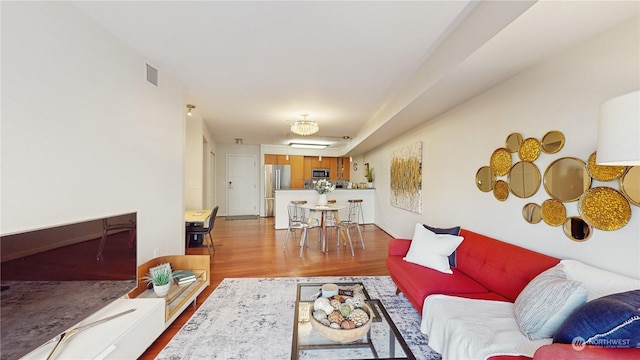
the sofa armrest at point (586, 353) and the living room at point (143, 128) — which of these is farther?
the living room at point (143, 128)

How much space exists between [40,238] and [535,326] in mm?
2710

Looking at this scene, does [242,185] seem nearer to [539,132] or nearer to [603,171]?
[539,132]

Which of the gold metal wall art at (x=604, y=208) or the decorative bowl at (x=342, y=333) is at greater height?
the gold metal wall art at (x=604, y=208)

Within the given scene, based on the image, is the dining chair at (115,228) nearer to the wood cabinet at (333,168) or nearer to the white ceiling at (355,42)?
the white ceiling at (355,42)

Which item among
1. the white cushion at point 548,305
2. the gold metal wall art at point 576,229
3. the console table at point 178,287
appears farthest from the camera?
the console table at point 178,287

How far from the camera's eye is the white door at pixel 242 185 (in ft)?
27.0

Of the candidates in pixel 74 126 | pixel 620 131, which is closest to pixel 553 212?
pixel 620 131

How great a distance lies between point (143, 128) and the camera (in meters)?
2.49

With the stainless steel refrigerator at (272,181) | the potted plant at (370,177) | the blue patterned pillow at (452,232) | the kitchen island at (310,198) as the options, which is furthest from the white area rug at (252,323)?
the stainless steel refrigerator at (272,181)

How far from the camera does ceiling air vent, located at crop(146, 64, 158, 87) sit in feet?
8.42

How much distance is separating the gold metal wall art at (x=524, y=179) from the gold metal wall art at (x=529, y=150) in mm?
51

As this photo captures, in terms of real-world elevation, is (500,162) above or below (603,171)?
above

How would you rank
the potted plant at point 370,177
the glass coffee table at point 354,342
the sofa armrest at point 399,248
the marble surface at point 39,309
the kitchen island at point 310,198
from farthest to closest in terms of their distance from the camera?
the potted plant at point 370,177 < the kitchen island at point 310,198 < the sofa armrest at point 399,248 < the glass coffee table at point 354,342 < the marble surface at point 39,309

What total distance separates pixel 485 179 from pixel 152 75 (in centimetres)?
381
